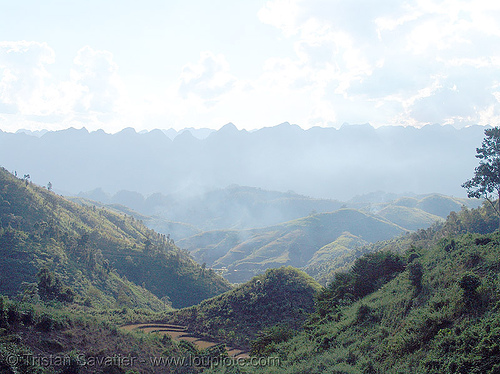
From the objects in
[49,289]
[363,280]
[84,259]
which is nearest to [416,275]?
[363,280]

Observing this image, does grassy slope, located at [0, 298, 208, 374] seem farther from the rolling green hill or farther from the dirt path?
the rolling green hill

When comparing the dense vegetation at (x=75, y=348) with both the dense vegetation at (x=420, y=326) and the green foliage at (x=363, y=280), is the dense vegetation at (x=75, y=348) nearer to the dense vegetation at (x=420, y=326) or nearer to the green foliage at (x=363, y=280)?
the dense vegetation at (x=420, y=326)

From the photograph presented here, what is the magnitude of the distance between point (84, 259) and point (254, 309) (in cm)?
5597

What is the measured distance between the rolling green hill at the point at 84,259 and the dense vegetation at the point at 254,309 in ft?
75.8

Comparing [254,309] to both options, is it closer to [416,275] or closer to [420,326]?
[416,275]

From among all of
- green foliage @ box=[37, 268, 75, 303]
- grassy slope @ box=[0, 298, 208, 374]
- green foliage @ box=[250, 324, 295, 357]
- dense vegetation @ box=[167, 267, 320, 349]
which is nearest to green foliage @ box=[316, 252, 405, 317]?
green foliage @ box=[250, 324, 295, 357]

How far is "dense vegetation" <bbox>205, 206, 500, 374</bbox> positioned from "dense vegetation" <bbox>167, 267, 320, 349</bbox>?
1499cm

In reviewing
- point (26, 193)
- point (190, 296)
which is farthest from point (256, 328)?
point (26, 193)

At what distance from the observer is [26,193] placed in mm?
100188

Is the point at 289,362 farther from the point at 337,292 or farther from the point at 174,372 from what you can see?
the point at 337,292

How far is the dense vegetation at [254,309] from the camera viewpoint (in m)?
50.5

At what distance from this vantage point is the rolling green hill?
74.1 metres

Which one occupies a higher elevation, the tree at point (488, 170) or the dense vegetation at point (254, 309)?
the tree at point (488, 170)

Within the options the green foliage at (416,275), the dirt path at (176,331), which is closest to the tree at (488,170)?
the green foliage at (416,275)
